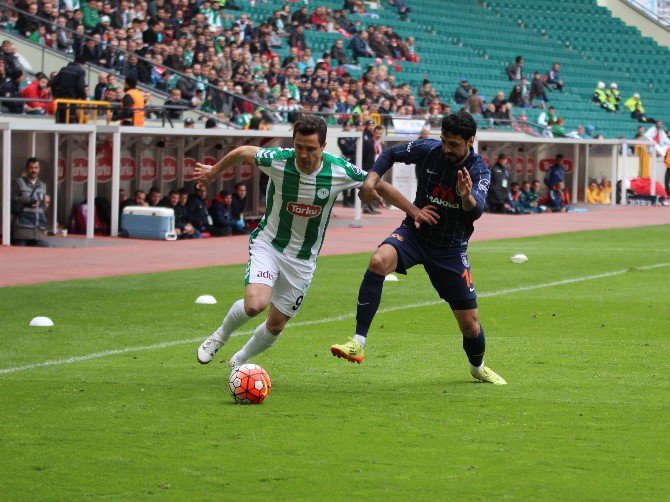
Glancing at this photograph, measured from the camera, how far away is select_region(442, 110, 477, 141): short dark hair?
329 inches

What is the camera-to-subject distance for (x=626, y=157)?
40000 millimetres

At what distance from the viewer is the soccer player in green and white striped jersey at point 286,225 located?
8.71 m

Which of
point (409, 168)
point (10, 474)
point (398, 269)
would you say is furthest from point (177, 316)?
point (409, 168)

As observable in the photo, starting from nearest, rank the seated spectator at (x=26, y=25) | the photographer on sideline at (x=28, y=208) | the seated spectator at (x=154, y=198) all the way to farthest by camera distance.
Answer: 1. the photographer on sideline at (x=28, y=208)
2. the seated spectator at (x=154, y=198)
3. the seated spectator at (x=26, y=25)

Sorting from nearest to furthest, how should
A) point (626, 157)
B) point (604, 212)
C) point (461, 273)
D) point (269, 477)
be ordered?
1. point (269, 477)
2. point (461, 273)
3. point (604, 212)
4. point (626, 157)

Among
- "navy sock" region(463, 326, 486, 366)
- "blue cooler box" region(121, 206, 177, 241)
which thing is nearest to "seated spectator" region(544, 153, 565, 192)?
"blue cooler box" region(121, 206, 177, 241)

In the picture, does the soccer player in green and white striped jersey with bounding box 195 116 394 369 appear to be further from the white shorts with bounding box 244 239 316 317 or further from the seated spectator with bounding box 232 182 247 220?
the seated spectator with bounding box 232 182 247 220

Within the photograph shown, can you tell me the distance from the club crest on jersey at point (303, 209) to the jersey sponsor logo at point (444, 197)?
81 centimetres

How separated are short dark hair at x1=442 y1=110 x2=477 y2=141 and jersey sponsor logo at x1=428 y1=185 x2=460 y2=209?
43cm

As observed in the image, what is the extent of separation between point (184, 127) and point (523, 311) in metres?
13.2

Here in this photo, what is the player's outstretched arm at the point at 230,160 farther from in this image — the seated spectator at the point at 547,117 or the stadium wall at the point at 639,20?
the stadium wall at the point at 639,20

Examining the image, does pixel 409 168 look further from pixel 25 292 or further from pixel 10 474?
pixel 10 474

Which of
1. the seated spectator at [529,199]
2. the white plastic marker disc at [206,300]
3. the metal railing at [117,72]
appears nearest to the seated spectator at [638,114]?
the seated spectator at [529,199]

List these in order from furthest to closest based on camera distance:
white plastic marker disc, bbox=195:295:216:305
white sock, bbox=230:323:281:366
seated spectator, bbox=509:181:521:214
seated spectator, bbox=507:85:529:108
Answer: seated spectator, bbox=507:85:529:108 → seated spectator, bbox=509:181:521:214 → white plastic marker disc, bbox=195:295:216:305 → white sock, bbox=230:323:281:366
